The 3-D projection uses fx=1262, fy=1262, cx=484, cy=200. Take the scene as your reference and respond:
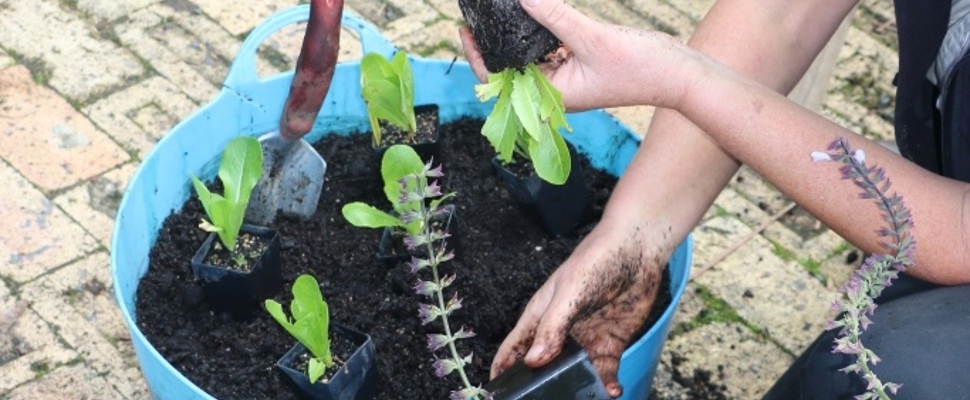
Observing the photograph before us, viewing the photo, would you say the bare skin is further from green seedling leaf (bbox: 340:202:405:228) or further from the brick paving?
the brick paving

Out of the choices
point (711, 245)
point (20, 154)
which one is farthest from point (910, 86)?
point (20, 154)

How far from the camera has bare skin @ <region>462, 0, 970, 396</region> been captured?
150 cm

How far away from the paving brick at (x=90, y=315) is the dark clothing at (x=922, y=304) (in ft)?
3.78

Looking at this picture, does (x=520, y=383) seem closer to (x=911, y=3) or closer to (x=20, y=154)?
(x=911, y=3)

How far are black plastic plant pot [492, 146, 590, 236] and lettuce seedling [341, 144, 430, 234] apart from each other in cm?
19

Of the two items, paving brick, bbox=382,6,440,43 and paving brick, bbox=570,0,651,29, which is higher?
paving brick, bbox=570,0,651,29

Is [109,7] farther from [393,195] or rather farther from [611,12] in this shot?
[393,195]

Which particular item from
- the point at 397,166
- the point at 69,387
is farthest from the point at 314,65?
the point at 69,387

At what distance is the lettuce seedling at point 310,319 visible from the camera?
1.60 metres

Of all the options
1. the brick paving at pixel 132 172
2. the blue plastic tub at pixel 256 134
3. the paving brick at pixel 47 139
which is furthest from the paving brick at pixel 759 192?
the paving brick at pixel 47 139

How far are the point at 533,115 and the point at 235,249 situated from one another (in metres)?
0.56

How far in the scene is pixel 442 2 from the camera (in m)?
3.01

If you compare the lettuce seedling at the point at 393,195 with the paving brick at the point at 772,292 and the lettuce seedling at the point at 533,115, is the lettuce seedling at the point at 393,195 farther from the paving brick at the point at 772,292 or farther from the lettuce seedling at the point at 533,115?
the paving brick at the point at 772,292

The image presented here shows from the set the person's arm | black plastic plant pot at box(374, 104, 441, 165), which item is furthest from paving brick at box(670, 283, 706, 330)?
black plastic plant pot at box(374, 104, 441, 165)
